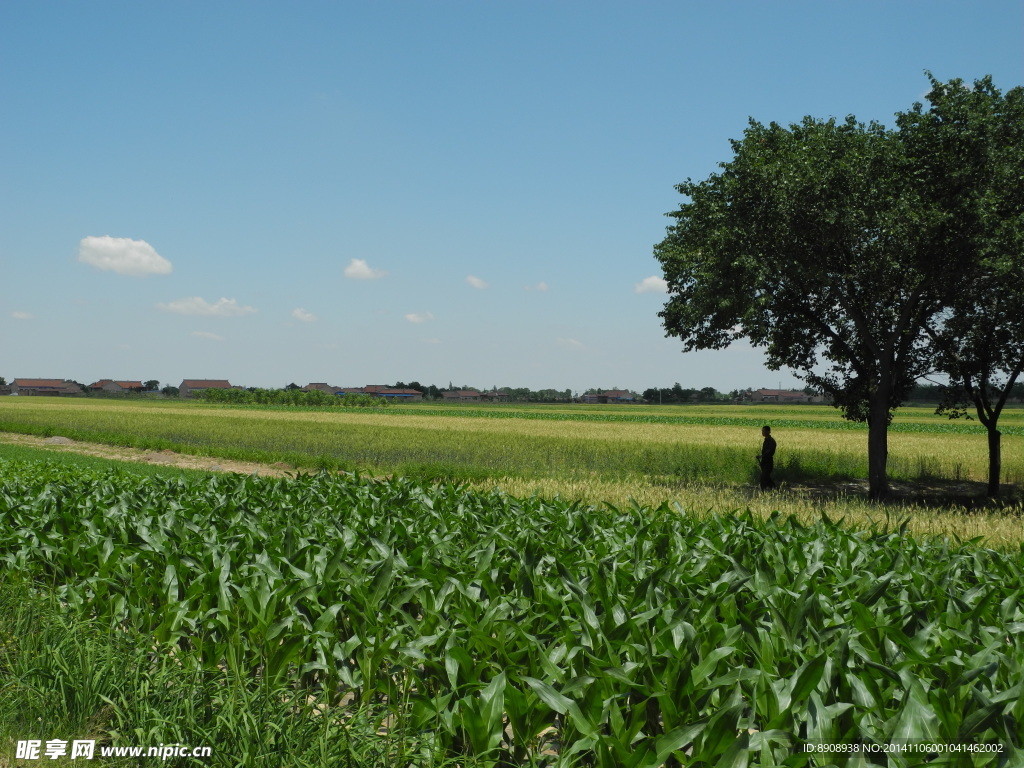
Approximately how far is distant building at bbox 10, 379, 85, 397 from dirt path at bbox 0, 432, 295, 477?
14917 cm

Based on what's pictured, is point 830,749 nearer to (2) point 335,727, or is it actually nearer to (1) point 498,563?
(2) point 335,727

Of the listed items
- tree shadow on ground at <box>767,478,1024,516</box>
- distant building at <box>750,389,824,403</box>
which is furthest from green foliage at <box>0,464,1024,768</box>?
distant building at <box>750,389,824,403</box>

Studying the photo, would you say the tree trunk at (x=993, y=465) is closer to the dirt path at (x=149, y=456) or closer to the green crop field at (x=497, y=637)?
the green crop field at (x=497, y=637)

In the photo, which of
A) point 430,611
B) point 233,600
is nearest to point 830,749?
point 430,611

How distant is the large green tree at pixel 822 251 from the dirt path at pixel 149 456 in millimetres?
15170

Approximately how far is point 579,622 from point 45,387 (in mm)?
206685

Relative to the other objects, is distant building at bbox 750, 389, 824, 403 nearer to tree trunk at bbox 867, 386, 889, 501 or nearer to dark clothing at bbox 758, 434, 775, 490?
tree trunk at bbox 867, 386, 889, 501

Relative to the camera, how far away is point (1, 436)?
41.5 m

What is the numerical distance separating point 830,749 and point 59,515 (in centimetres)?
844

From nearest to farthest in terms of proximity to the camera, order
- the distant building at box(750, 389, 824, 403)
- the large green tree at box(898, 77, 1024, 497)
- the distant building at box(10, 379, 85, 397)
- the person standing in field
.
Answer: the large green tree at box(898, 77, 1024, 497)
the person standing in field
the distant building at box(10, 379, 85, 397)
the distant building at box(750, 389, 824, 403)

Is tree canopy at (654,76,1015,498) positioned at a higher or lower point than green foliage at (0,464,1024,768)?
higher

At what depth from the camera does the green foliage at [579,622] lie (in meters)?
3.58

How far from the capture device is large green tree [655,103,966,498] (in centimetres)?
1839

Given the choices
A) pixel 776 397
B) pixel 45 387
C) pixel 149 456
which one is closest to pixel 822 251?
pixel 149 456
